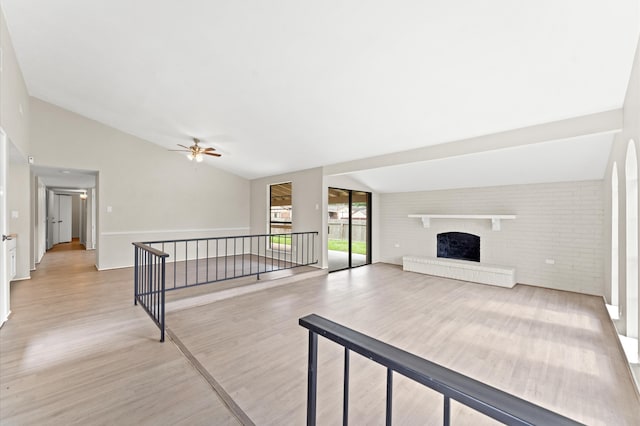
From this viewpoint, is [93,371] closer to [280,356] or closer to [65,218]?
[280,356]

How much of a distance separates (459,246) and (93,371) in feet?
20.7

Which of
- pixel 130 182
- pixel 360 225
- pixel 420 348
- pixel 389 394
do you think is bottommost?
pixel 420 348

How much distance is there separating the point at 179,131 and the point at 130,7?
3.07m

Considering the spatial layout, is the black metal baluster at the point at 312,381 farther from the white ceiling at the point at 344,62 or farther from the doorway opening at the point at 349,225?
the doorway opening at the point at 349,225

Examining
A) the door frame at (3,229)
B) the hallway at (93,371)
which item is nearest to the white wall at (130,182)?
the hallway at (93,371)

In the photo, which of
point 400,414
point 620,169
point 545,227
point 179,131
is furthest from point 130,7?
point 545,227

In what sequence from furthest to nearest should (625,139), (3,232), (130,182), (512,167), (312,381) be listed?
1. (130,182)
2. (512,167)
3. (3,232)
4. (625,139)
5. (312,381)

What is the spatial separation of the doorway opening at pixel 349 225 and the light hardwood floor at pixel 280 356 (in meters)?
2.57

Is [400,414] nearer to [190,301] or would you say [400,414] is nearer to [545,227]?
[190,301]

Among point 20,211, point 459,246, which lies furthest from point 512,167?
point 20,211

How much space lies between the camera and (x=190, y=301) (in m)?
3.99

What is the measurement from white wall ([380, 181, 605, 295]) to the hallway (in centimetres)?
559

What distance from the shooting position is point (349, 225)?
6.96 metres

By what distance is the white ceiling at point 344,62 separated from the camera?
2254 millimetres
